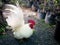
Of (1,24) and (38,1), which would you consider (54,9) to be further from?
(1,24)

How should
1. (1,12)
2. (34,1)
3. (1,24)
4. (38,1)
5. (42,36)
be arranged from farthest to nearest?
(34,1), (38,1), (42,36), (1,12), (1,24)

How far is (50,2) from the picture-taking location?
3535mm

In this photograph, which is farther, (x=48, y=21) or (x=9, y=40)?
(x=48, y=21)

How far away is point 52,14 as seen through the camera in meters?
3.36

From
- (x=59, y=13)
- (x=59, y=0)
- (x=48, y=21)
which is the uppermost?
(x=59, y=0)

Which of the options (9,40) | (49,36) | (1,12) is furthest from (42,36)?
(1,12)

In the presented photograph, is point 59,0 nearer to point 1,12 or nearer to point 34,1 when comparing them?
point 1,12

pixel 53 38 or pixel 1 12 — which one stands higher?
pixel 1 12

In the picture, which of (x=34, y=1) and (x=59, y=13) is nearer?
(x=59, y=13)

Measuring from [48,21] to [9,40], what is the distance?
57.9 inches

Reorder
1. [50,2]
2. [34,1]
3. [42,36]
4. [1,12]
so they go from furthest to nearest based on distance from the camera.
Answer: [34,1] → [50,2] → [42,36] → [1,12]

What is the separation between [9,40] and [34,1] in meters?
2.72

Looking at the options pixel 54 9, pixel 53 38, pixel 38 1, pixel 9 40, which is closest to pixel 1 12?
pixel 9 40

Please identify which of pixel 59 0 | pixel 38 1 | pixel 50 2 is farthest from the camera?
pixel 38 1
